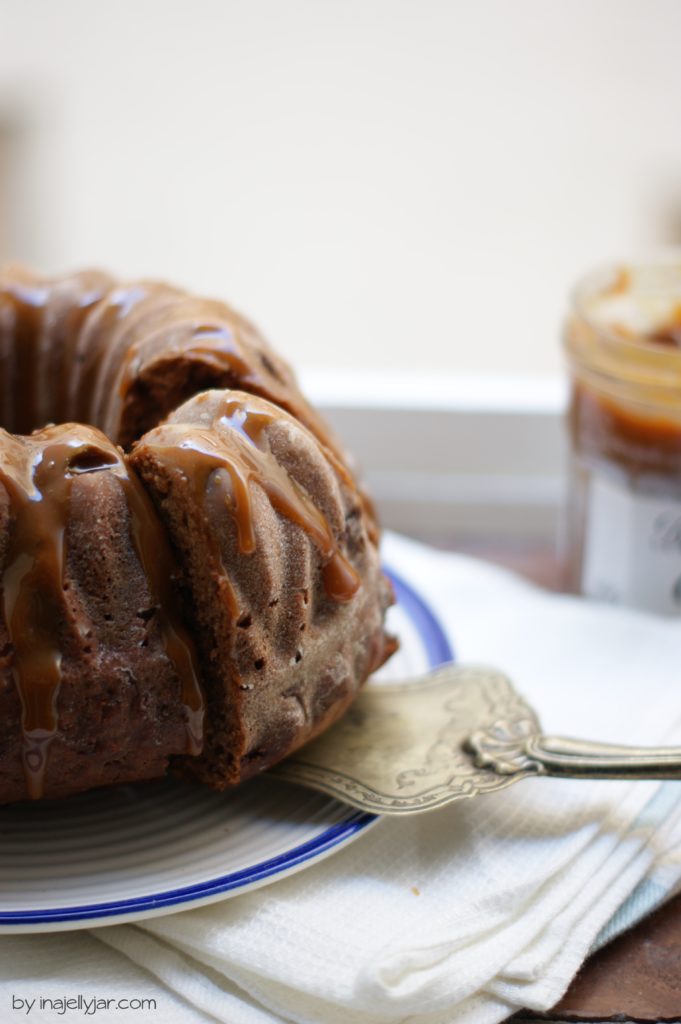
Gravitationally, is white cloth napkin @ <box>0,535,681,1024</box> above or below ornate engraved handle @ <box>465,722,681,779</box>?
below

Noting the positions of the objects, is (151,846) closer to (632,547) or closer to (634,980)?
(634,980)

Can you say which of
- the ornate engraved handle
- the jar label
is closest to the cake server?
the ornate engraved handle

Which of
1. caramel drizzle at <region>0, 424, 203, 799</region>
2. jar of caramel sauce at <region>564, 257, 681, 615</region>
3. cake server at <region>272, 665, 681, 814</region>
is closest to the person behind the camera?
caramel drizzle at <region>0, 424, 203, 799</region>

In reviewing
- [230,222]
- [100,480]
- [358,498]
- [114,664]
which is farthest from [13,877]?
[230,222]

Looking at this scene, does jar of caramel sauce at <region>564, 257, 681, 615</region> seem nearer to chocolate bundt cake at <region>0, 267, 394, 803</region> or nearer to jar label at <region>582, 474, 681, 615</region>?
A: jar label at <region>582, 474, 681, 615</region>

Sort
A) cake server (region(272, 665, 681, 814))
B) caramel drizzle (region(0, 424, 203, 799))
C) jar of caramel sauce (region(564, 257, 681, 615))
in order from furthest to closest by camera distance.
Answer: jar of caramel sauce (region(564, 257, 681, 615)) → cake server (region(272, 665, 681, 814)) → caramel drizzle (region(0, 424, 203, 799))
